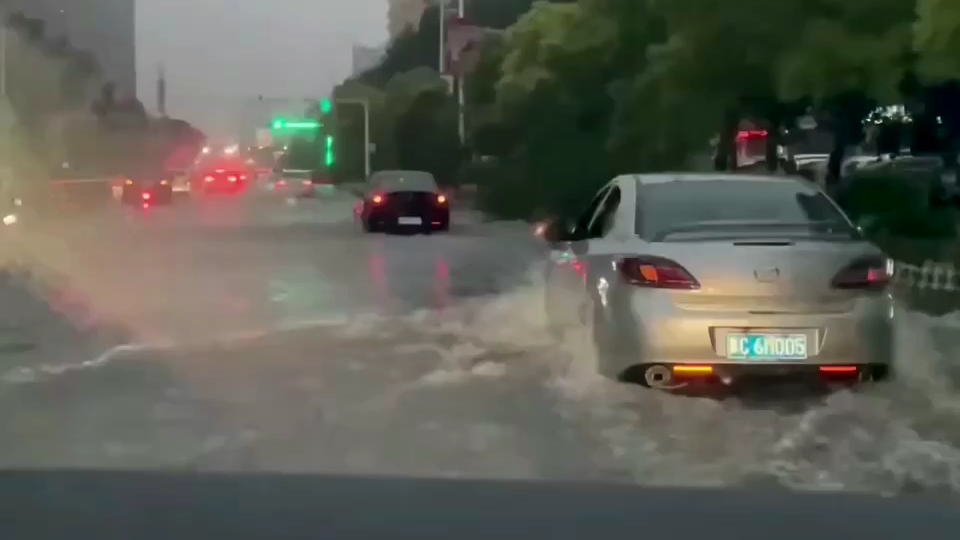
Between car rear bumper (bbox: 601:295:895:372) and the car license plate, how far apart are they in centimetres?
2

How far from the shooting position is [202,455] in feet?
26.2

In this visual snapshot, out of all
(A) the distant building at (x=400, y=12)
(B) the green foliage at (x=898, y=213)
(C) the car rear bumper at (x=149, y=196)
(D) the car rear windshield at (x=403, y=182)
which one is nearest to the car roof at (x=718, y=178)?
(B) the green foliage at (x=898, y=213)

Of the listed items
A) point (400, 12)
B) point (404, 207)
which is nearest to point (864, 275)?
point (404, 207)

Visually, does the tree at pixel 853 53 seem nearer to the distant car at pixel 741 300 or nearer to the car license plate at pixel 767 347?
the distant car at pixel 741 300

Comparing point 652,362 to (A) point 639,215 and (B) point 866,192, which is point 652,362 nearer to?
(A) point 639,215

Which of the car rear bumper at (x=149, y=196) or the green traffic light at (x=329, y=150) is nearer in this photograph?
the car rear bumper at (x=149, y=196)

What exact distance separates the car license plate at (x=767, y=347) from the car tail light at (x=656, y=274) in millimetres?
415

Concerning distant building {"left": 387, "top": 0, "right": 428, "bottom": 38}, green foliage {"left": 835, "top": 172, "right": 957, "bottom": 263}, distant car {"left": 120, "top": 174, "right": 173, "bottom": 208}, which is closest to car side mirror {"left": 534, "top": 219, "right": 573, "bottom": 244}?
green foliage {"left": 835, "top": 172, "right": 957, "bottom": 263}

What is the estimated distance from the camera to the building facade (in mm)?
111938

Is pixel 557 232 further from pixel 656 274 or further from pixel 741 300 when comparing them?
pixel 741 300

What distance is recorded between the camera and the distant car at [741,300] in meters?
8.97

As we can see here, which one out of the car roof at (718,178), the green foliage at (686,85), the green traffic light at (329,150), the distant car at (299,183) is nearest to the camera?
the car roof at (718,178)

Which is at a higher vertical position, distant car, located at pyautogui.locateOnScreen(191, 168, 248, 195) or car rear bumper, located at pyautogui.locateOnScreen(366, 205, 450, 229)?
car rear bumper, located at pyautogui.locateOnScreen(366, 205, 450, 229)

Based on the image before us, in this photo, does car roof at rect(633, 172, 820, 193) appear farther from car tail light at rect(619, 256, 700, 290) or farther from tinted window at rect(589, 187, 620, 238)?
car tail light at rect(619, 256, 700, 290)
